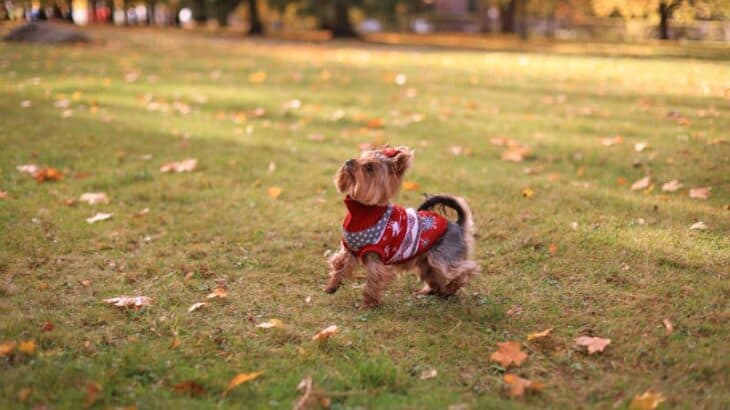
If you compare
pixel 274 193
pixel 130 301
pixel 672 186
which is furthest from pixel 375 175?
pixel 672 186

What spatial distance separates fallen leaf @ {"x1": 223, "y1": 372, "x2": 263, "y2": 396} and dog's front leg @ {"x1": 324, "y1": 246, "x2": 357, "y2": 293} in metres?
1.42

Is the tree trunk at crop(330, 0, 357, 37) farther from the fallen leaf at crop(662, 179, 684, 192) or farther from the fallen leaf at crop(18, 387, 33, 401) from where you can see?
the fallen leaf at crop(18, 387, 33, 401)

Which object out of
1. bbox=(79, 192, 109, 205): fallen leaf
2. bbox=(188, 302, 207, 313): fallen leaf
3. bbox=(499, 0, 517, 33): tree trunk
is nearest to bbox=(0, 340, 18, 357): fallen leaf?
bbox=(188, 302, 207, 313): fallen leaf

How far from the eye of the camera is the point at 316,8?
3481 centimetres

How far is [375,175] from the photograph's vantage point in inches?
192

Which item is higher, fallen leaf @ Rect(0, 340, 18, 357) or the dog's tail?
the dog's tail

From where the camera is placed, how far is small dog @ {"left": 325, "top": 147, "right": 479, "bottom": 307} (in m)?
4.91

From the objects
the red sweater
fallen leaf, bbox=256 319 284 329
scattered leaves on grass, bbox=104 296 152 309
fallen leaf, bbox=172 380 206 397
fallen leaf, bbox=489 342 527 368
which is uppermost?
the red sweater

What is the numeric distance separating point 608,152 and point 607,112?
2898 millimetres

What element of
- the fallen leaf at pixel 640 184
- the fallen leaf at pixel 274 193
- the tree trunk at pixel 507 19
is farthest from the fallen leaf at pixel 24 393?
the tree trunk at pixel 507 19

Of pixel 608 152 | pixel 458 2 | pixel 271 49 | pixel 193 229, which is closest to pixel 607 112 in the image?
pixel 608 152

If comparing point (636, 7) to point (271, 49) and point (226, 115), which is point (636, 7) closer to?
point (271, 49)

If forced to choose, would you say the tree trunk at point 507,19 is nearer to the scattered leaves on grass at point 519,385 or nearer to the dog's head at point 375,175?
the dog's head at point 375,175

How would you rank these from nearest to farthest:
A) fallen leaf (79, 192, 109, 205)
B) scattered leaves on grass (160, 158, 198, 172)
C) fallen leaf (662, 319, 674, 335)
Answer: fallen leaf (662, 319, 674, 335) < fallen leaf (79, 192, 109, 205) < scattered leaves on grass (160, 158, 198, 172)
